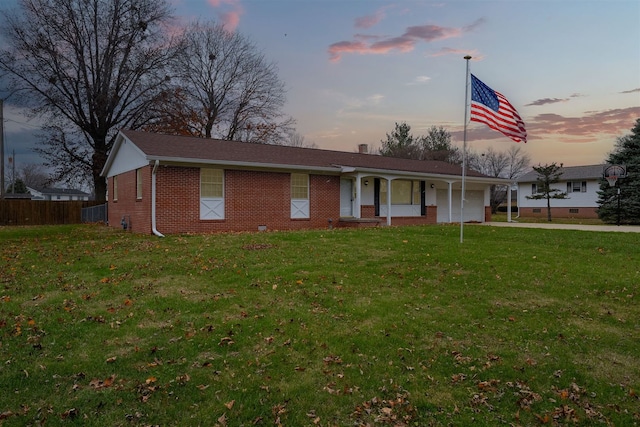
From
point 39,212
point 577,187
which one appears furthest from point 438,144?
point 39,212

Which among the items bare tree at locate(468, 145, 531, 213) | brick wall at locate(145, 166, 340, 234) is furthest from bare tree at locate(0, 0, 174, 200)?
bare tree at locate(468, 145, 531, 213)

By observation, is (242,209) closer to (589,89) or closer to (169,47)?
(589,89)

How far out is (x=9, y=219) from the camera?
2556cm

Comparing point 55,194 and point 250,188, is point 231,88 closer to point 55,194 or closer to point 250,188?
point 250,188

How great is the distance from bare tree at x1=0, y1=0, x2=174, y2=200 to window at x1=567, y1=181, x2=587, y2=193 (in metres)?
35.0

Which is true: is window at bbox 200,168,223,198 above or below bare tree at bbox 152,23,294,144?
below

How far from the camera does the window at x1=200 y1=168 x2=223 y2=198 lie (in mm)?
14781

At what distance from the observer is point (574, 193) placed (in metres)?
35.6

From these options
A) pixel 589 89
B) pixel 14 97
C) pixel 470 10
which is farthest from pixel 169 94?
pixel 589 89

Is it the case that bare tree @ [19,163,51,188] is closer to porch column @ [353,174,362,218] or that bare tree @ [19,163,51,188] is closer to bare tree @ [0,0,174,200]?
bare tree @ [0,0,174,200]

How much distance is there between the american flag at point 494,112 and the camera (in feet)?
35.0

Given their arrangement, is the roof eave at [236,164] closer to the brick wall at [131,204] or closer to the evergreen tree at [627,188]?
the brick wall at [131,204]

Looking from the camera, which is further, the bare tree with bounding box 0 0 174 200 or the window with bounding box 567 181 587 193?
the window with bounding box 567 181 587 193

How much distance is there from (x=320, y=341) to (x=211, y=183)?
11319 millimetres
